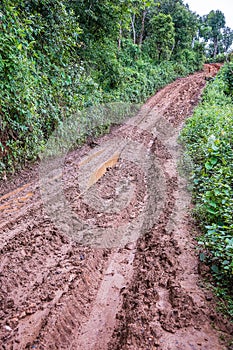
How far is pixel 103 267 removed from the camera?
3.02m

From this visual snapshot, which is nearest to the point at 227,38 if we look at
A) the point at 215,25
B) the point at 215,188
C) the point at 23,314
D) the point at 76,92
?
the point at 215,25

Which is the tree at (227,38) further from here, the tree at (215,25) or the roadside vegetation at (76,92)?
the roadside vegetation at (76,92)

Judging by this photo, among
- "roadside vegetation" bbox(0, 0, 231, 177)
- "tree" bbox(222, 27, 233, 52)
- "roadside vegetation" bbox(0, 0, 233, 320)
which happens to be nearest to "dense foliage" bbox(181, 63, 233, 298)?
"roadside vegetation" bbox(0, 0, 233, 320)

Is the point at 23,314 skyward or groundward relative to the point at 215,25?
groundward

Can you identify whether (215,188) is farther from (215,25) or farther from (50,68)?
(215,25)

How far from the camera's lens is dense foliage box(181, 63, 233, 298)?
2.71m

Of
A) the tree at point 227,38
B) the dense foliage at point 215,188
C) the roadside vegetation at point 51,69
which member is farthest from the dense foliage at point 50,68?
the tree at point 227,38

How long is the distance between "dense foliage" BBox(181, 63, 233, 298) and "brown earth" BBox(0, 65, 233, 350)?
227 millimetres

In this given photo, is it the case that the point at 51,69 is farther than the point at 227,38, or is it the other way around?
the point at 227,38

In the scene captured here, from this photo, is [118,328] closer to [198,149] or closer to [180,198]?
[180,198]

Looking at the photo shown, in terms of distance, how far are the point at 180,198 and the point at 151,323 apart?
2718 mm

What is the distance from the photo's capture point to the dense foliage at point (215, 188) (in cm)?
271

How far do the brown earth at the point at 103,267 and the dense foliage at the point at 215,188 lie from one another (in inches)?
8.9

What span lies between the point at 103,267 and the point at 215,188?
76.6 inches
